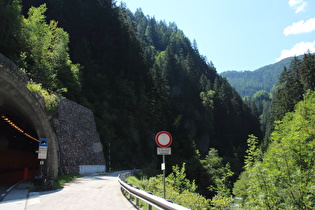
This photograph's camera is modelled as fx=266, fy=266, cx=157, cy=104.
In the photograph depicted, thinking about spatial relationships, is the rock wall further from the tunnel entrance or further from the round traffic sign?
the round traffic sign

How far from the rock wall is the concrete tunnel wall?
20.5ft

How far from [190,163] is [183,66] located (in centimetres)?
6872

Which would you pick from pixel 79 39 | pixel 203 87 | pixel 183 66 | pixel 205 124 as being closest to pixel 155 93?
pixel 79 39

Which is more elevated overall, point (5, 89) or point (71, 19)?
point (71, 19)

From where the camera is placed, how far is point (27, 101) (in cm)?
1739

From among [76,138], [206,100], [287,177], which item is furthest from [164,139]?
[206,100]

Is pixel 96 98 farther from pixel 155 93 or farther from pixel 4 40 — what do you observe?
pixel 155 93

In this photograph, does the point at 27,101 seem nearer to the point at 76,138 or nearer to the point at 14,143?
the point at 76,138

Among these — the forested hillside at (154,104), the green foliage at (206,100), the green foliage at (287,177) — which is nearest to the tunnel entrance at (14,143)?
the forested hillside at (154,104)

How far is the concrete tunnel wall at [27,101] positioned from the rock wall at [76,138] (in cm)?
624

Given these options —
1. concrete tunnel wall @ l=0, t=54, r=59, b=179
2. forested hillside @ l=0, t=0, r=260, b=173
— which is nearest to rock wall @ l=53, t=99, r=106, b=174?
forested hillside @ l=0, t=0, r=260, b=173

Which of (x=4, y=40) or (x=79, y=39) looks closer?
(x=4, y=40)

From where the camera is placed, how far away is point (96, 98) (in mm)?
51094

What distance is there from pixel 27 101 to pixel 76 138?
14017mm
